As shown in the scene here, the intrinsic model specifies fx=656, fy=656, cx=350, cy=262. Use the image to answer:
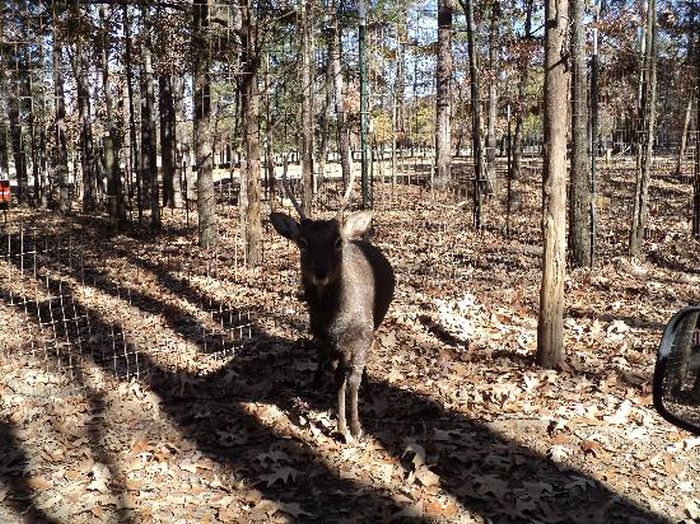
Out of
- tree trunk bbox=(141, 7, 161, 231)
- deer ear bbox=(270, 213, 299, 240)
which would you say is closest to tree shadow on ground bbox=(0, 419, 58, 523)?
deer ear bbox=(270, 213, 299, 240)

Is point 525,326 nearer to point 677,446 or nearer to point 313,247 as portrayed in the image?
point 677,446

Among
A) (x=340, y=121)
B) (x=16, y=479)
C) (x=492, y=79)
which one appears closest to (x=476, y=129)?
(x=492, y=79)

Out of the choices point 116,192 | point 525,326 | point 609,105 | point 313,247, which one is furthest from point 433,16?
point 313,247

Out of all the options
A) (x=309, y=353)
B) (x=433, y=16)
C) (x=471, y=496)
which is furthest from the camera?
(x=433, y=16)

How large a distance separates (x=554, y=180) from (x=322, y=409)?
3530 mm

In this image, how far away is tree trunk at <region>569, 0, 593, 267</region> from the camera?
40.1 ft

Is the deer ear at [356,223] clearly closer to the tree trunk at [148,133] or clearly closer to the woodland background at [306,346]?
the woodland background at [306,346]

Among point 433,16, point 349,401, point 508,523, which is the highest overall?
point 433,16

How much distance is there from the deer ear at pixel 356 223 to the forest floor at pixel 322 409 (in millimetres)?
1786

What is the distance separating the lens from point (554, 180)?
7227 mm

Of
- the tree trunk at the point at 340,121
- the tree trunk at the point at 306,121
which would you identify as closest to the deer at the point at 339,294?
the tree trunk at the point at 306,121

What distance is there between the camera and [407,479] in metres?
5.15

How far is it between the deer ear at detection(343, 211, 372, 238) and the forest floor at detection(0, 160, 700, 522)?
1.79 m

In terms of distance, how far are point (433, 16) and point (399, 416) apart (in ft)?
81.5
